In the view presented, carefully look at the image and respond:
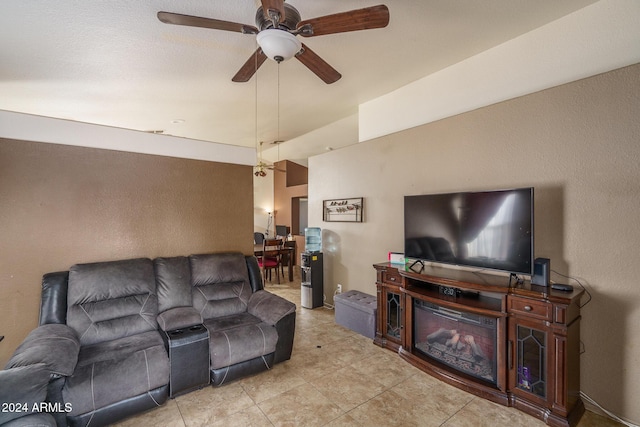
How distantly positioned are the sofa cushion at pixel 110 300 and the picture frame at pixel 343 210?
2.63 metres

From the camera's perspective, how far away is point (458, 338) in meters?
2.51

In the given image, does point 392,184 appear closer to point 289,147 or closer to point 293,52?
point 293,52

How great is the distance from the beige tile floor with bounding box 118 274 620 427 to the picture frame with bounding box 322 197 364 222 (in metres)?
1.91

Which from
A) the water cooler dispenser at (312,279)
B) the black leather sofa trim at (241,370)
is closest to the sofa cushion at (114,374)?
the black leather sofa trim at (241,370)

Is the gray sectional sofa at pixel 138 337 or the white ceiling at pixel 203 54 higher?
the white ceiling at pixel 203 54

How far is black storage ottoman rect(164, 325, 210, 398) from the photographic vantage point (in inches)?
83.8

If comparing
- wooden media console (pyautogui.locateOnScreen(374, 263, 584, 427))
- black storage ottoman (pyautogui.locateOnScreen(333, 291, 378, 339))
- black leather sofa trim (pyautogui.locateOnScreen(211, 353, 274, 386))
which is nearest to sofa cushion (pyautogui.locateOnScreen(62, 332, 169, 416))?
black leather sofa trim (pyautogui.locateOnScreen(211, 353, 274, 386))

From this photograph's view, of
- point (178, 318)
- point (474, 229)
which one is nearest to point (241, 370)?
point (178, 318)

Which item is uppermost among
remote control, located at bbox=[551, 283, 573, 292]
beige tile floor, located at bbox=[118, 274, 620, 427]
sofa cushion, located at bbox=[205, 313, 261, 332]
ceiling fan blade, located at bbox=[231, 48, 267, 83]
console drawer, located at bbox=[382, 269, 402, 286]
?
ceiling fan blade, located at bbox=[231, 48, 267, 83]

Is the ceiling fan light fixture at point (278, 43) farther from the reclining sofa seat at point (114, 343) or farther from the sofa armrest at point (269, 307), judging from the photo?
the reclining sofa seat at point (114, 343)

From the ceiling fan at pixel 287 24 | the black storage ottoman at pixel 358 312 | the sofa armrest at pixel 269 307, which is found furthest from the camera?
the black storage ottoman at pixel 358 312

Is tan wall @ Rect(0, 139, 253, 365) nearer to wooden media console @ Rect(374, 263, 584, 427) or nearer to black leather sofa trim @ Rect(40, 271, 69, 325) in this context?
black leather sofa trim @ Rect(40, 271, 69, 325)

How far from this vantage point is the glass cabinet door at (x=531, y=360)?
1.99 metres

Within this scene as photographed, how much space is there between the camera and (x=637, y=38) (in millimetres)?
2057
